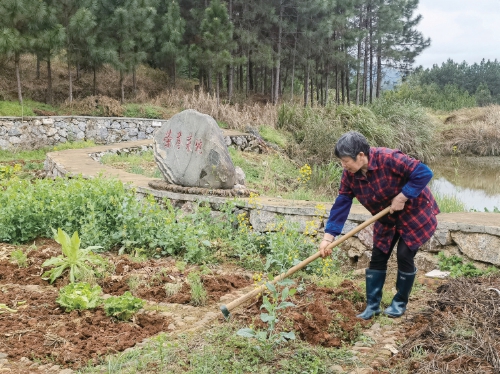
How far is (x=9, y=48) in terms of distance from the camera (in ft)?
50.9

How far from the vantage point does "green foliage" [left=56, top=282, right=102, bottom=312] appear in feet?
12.3

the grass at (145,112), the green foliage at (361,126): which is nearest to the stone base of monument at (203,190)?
the green foliage at (361,126)

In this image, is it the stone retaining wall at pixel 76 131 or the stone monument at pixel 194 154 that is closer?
the stone monument at pixel 194 154

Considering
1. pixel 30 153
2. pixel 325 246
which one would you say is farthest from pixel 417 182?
pixel 30 153

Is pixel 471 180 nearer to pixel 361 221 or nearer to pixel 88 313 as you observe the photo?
pixel 361 221

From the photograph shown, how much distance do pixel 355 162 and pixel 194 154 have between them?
3.84 m

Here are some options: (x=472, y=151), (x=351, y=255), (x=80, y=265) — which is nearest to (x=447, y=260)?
(x=351, y=255)

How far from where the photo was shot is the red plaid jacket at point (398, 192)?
3.55 metres

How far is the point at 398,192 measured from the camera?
3.61 meters

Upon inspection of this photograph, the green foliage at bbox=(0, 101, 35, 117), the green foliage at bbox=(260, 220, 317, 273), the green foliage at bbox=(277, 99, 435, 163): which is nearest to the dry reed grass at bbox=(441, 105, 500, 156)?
the green foliage at bbox=(277, 99, 435, 163)

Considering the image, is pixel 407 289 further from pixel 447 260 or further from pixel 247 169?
pixel 247 169

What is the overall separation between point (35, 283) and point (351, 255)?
10.2 ft

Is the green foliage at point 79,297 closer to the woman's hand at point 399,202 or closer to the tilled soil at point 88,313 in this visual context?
the tilled soil at point 88,313

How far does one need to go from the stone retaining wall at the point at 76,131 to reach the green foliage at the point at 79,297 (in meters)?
10.8
